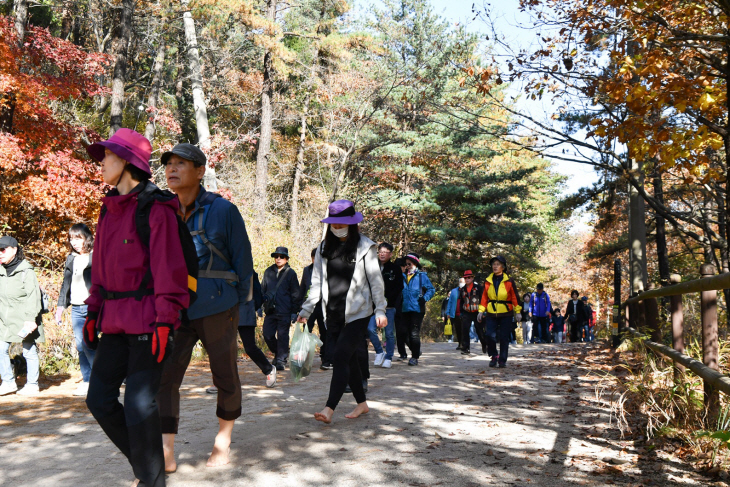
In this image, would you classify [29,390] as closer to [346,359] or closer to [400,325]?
[346,359]

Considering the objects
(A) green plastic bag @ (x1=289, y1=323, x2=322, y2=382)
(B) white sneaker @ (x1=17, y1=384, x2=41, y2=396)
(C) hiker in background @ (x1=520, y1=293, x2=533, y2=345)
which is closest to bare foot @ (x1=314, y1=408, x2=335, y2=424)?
(A) green plastic bag @ (x1=289, y1=323, x2=322, y2=382)

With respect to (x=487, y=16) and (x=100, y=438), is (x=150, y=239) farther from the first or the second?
(x=487, y=16)

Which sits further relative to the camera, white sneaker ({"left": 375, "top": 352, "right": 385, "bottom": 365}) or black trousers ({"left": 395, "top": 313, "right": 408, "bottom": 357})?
black trousers ({"left": 395, "top": 313, "right": 408, "bottom": 357})

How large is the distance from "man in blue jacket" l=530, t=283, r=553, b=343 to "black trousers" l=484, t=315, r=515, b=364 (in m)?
11.2

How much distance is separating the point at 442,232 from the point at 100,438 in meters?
27.4

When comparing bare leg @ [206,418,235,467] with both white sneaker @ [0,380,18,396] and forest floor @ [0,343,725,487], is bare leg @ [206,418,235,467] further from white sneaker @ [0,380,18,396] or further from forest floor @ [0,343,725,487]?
white sneaker @ [0,380,18,396]

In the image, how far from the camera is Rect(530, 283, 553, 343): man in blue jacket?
22.7 meters

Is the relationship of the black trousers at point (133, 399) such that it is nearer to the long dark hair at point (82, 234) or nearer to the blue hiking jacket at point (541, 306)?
the long dark hair at point (82, 234)

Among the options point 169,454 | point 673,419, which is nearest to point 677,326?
point 673,419

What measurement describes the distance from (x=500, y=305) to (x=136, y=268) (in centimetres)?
827

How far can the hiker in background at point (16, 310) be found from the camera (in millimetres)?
8383

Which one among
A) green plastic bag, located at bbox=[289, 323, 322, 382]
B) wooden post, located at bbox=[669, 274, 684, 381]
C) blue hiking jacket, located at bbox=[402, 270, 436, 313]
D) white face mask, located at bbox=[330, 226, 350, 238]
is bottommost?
green plastic bag, located at bbox=[289, 323, 322, 382]

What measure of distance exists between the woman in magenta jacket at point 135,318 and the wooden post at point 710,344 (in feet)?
11.8

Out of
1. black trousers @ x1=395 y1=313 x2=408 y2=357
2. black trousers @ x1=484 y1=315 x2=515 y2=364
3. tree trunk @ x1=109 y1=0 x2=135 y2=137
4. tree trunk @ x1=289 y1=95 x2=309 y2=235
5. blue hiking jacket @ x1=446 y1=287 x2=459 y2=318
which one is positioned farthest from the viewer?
tree trunk @ x1=289 y1=95 x2=309 y2=235
